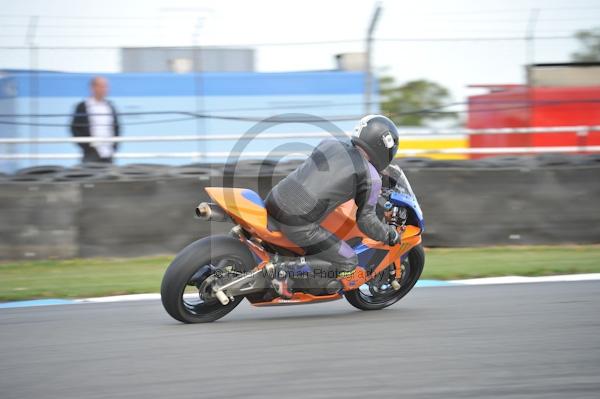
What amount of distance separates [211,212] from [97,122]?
5.93 meters

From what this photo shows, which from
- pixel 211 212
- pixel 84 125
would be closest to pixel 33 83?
pixel 84 125

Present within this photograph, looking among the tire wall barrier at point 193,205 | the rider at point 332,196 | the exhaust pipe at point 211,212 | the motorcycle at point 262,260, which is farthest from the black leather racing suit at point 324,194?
the tire wall barrier at point 193,205

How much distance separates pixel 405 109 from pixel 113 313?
7888 mm

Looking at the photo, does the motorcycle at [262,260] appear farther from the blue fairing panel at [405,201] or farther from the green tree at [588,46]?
the green tree at [588,46]

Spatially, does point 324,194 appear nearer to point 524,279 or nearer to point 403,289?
point 403,289

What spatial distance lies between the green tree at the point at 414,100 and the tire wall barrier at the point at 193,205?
230 centimetres

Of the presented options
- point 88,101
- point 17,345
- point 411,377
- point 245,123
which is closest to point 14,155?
point 88,101

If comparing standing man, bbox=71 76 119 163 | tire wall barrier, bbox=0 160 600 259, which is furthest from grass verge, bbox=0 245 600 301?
standing man, bbox=71 76 119 163

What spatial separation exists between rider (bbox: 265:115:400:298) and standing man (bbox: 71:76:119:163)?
565cm

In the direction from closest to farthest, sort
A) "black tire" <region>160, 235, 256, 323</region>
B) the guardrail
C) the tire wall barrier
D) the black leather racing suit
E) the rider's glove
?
1. "black tire" <region>160, 235, 256, 323</region>
2. the black leather racing suit
3. the rider's glove
4. the tire wall barrier
5. the guardrail

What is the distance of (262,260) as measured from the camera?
5.93 m

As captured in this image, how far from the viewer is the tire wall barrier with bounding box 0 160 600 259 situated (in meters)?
9.27

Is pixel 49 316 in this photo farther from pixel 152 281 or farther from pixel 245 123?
pixel 245 123

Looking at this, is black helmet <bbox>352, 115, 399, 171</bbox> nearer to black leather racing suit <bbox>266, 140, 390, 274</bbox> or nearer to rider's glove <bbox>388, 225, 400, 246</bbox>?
black leather racing suit <bbox>266, 140, 390, 274</bbox>
